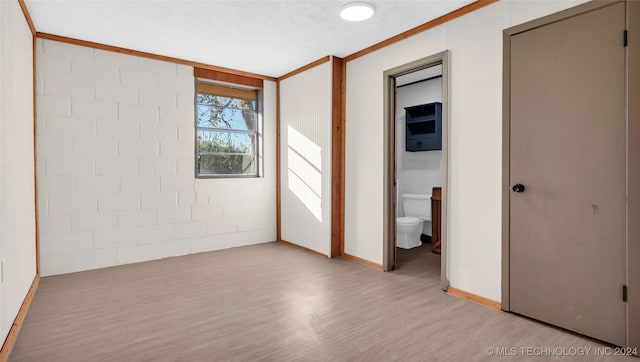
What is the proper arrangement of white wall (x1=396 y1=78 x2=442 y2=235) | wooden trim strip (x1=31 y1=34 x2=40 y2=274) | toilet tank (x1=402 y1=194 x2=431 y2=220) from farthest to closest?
white wall (x1=396 y1=78 x2=442 y2=235) → toilet tank (x1=402 y1=194 x2=431 y2=220) → wooden trim strip (x1=31 y1=34 x2=40 y2=274)

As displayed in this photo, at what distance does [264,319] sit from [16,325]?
1.65 meters

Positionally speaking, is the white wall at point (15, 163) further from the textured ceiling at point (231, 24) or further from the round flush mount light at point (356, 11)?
the round flush mount light at point (356, 11)

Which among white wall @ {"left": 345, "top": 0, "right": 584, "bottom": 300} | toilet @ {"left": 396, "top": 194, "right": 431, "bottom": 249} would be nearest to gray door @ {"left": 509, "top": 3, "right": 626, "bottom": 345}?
white wall @ {"left": 345, "top": 0, "right": 584, "bottom": 300}

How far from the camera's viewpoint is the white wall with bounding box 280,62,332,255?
4469mm

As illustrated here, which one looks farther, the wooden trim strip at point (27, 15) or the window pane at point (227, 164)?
the window pane at point (227, 164)

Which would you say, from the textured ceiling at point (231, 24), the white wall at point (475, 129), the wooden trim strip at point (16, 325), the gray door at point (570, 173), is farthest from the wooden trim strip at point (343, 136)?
the wooden trim strip at point (16, 325)

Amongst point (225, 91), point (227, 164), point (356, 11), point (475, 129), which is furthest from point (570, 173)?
point (225, 91)

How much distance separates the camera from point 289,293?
10.4 ft

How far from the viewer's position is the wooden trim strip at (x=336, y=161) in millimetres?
4371

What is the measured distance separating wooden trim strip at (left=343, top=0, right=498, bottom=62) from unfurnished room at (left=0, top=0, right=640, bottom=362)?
0.06 ft

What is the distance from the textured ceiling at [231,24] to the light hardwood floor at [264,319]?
2.47 m

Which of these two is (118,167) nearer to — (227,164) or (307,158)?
(227,164)

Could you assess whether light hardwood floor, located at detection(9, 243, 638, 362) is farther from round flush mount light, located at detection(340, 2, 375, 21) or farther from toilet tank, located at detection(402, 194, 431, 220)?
round flush mount light, located at detection(340, 2, 375, 21)

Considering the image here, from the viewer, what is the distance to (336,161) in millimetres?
4422
